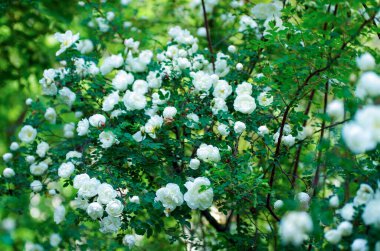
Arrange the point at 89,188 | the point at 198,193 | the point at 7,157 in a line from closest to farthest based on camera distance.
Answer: the point at 198,193
the point at 89,188
the point at 7,157

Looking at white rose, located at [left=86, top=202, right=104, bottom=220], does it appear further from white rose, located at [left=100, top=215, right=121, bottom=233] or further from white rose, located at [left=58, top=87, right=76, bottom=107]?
white rose, located at [left=58, top=87, right=76, bottom=107]

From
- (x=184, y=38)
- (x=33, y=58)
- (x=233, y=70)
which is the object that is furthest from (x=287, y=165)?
(x=33, y=58)

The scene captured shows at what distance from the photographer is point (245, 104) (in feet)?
7.00

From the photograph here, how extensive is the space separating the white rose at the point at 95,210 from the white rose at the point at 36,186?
1.90ft

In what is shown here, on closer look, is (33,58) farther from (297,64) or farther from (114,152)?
(297,64)

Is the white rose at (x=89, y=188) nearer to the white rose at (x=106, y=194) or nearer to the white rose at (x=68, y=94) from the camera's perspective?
the white rose at (x=106, y=194)

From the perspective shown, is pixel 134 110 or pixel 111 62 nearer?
pixel 134 110

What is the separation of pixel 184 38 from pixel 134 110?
542 millimetres

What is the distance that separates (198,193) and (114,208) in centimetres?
32

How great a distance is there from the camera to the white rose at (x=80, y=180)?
2.02 metres

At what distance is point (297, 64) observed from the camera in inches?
79.4

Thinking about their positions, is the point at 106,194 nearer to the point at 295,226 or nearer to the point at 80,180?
the point at 80,180

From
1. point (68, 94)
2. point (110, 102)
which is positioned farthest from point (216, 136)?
point (68, 94)

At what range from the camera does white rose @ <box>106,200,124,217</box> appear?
76.4 inches
